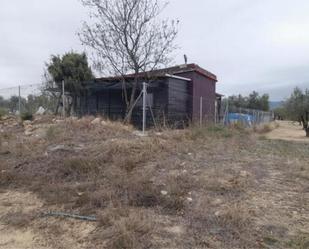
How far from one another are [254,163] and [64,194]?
370 cm

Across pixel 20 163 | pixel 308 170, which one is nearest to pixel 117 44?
pixel 20 163

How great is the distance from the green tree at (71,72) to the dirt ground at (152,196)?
296 inches

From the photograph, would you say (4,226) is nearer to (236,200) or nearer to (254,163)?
Answer: (236,200)

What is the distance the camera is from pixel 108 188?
5.16 metres

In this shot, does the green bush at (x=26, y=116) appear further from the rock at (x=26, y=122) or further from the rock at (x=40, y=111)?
the rock at (x=40, y=111)

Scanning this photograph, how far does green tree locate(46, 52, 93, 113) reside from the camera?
15.5m

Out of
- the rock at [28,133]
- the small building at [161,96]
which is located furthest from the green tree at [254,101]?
the rock at [28,133]

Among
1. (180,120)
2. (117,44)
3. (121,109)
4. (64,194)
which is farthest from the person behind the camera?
(121,109)

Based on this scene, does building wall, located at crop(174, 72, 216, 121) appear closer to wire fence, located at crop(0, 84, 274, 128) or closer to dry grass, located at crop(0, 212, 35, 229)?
wire fence, located at crop(0, 84, 274, 128)

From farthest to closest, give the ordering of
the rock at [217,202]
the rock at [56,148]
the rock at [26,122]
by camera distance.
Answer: the rock at [26,122]
the rock at [56,148]
the rock at [217,202]

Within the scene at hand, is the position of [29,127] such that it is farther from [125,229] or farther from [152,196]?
[125,229]

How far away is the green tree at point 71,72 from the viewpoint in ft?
51.0

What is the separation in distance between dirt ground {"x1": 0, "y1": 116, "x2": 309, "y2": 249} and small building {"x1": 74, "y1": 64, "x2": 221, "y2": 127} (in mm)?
6749

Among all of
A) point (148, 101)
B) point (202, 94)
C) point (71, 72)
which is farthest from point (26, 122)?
point (202, 94)
